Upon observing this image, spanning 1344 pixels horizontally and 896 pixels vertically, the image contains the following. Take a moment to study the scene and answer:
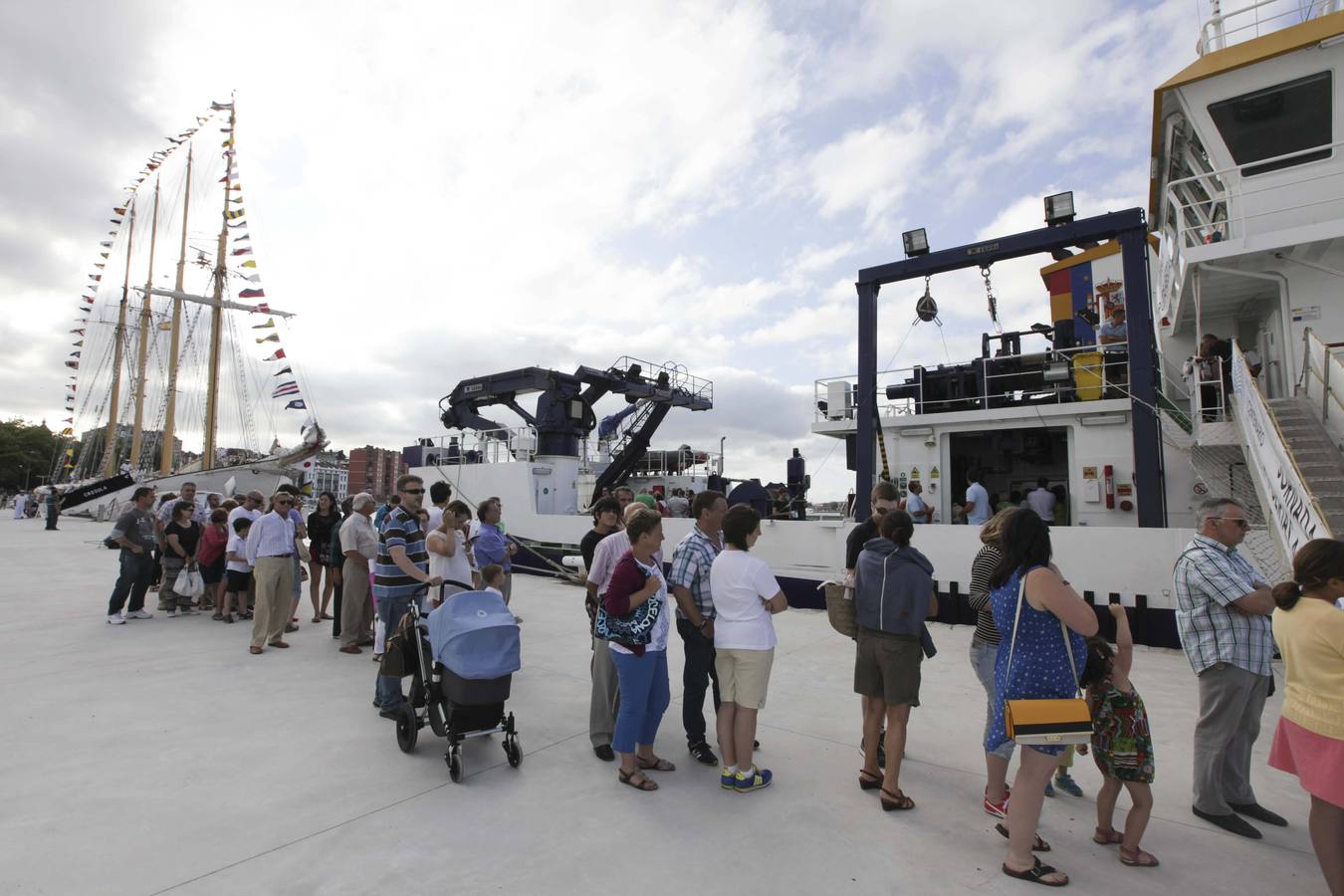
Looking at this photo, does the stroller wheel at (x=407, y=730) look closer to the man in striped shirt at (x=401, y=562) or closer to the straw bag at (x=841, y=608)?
the man in striped shirt at (x=401, y=562)

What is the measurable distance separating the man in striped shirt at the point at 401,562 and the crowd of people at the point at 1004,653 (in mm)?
15

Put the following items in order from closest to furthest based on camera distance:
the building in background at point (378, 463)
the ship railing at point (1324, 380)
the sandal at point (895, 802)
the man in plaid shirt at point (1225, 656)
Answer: the man in plaid shirt at point (1225, 656)
the sandal at point (895, 802)
the ship railing at point (1324, 380)
the building in background at point (378, 463)

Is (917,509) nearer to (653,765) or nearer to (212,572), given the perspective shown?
(653,765)

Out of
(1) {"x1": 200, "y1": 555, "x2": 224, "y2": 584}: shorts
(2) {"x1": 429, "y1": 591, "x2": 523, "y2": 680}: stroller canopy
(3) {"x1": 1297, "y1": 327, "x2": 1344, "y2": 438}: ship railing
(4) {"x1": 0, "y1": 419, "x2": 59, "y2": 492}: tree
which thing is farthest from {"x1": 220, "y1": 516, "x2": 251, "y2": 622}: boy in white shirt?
(4) {"x1": 0, "y1": 419, "x2": 59, "y2": 492}: tree

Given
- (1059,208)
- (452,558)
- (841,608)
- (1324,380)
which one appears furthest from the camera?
(1059,208)

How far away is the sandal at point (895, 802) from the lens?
10.3ft

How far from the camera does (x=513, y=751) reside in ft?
11.8

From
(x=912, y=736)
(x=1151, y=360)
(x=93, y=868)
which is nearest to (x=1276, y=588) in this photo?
(x=912, y=736)

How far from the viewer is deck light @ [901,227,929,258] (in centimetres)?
981

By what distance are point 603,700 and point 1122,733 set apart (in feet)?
8.49

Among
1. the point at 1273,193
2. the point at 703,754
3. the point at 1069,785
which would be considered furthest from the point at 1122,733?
the point at 1273,193

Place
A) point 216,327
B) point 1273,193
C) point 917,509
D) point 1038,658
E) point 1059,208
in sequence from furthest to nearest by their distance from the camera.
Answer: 1. point 216,327
2. point 917,509
3. point 1059,208
4. point 1273,193
5. point 1038,658

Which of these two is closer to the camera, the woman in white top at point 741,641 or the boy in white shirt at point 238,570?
the woman in white top at point 741,641

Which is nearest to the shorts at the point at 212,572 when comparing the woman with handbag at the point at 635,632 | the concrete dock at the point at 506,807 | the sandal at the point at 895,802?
the concrete dock at the point at 506,807
